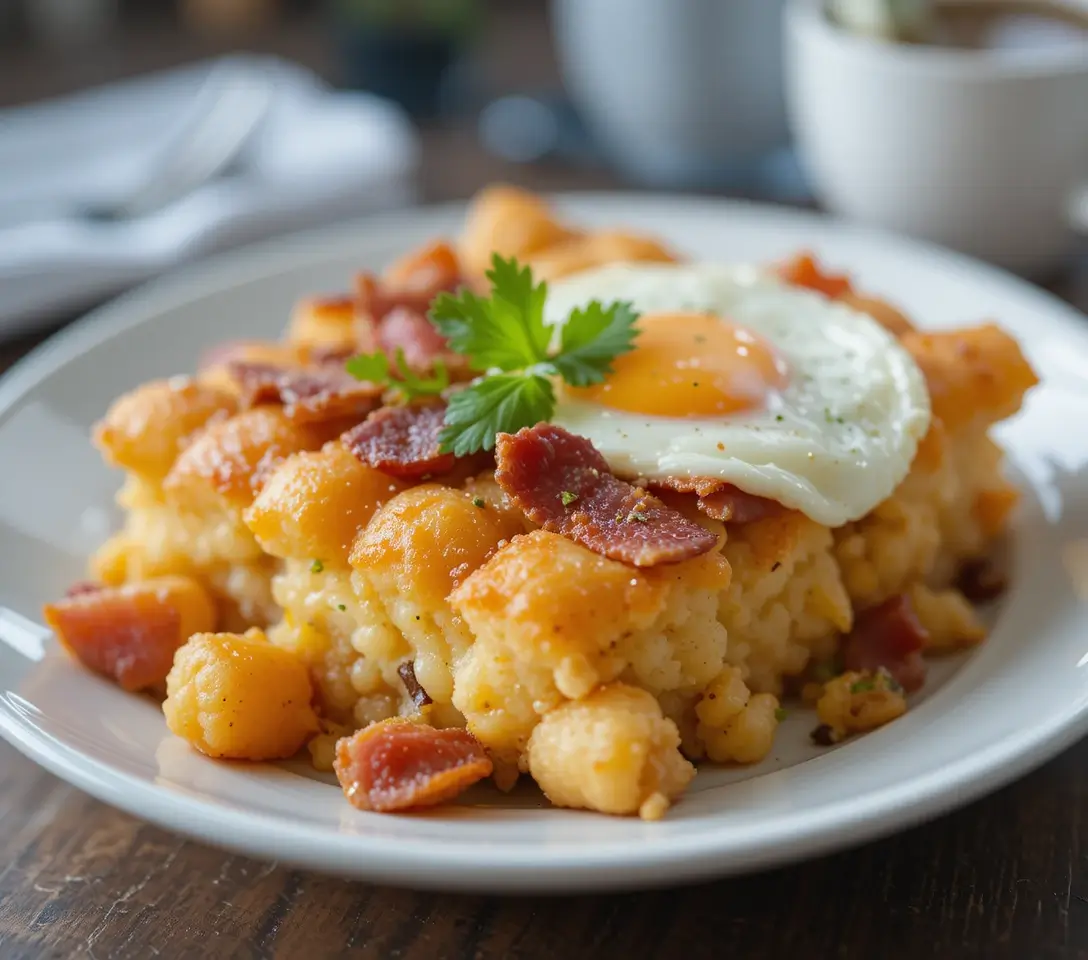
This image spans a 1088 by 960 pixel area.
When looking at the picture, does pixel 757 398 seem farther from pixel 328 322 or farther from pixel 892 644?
pixel 328 322

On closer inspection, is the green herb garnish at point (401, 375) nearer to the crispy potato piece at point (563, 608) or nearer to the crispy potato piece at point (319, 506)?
the crispy potato piece at point (319, 506)

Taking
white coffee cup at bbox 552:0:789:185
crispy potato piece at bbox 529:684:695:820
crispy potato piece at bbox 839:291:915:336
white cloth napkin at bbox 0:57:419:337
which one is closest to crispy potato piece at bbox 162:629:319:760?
crispy potato piece at bbox 529:684:695:820

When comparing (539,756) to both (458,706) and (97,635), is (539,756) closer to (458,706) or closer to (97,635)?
(458,706)

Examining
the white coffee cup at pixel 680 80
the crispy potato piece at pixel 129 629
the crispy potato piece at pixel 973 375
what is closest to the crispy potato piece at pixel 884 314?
the crispy potato piece at pixel 973 375

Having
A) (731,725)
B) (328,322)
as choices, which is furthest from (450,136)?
(731,725)

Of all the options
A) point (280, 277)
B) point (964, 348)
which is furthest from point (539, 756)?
point (280, 277)

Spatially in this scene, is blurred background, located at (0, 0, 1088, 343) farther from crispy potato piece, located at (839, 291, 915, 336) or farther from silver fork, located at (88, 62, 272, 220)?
crispy potato piece, located at (839, 291, 915, 336)
